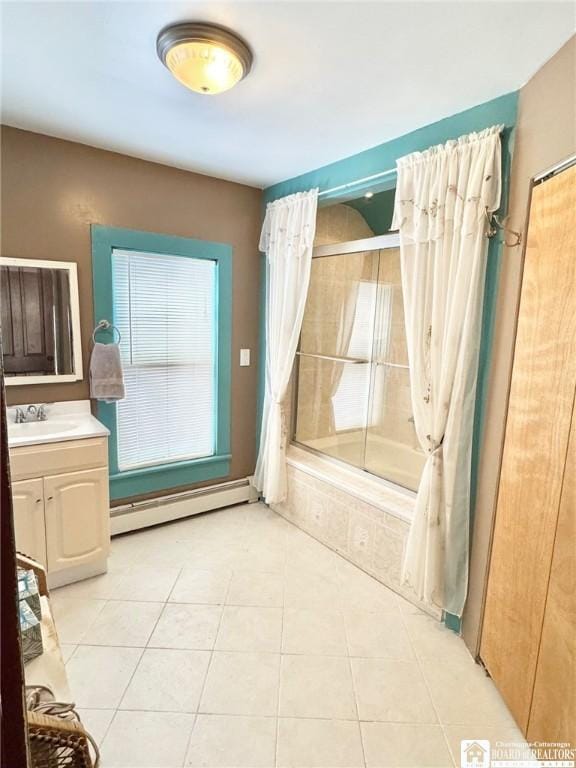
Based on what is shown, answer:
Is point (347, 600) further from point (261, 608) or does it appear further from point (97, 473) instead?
point (97, 473)

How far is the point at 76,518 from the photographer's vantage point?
7.08ft

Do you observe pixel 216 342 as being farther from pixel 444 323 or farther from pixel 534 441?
pixel 534 441

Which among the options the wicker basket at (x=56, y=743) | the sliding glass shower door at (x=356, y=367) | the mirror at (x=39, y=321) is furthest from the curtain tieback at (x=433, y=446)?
the mirror at (x=39, y=321)

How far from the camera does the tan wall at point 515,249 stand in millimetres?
1371

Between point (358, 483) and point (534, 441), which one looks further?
point (358, 483)

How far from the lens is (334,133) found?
81.7 inches

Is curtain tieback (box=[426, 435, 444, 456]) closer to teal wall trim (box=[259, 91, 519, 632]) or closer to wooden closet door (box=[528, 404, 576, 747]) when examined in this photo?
teal wall trim (box=[259, 91, 519, 632])

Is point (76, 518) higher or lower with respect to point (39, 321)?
lower

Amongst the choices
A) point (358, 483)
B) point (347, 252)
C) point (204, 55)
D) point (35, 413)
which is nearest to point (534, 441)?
point (358, 483)

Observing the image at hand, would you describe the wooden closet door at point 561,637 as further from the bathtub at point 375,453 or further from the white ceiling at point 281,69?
the bathtub at point 375,453

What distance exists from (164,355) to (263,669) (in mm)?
1913

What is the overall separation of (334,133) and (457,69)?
2.26ft

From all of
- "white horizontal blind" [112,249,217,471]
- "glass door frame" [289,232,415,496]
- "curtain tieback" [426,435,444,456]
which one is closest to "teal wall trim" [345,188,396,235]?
"glass door frame" [289,232,415,496]

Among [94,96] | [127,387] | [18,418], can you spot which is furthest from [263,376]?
[94,96]
